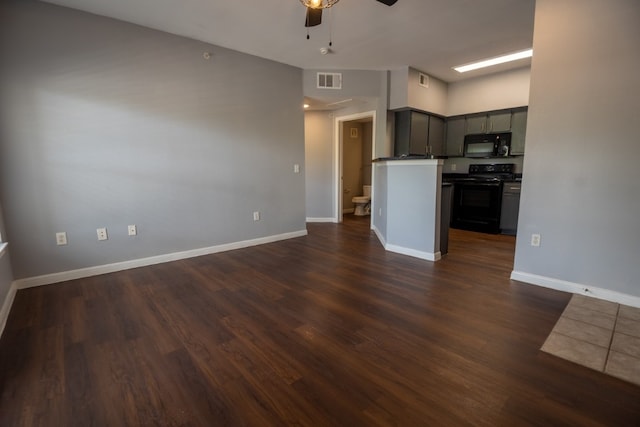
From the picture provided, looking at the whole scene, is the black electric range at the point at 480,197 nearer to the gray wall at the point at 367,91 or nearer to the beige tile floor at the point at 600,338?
the gray wall at the point at 367,91

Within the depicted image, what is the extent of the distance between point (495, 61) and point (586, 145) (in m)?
2.66

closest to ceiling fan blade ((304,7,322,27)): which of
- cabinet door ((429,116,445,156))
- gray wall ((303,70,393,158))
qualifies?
gray wall ((303,70,393,158))

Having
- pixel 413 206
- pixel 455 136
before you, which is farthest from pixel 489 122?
pixel 413 206

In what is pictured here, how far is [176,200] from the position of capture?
3.49m

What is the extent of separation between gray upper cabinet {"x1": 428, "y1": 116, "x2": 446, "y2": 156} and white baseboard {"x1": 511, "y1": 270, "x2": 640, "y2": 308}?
3133 mm

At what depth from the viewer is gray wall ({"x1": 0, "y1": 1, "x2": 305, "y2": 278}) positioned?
8.57 feet

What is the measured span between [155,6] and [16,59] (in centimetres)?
127

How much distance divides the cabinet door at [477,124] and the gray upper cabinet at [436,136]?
462 mm

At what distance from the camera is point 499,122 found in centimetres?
499

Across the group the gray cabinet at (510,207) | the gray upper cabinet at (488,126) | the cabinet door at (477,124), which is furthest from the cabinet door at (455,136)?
the gray cabinet at (510,207)

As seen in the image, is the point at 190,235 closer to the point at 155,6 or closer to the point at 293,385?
the point at 155,6

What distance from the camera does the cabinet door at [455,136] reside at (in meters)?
5.44

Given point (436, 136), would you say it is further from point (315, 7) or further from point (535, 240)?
point (315, 7)

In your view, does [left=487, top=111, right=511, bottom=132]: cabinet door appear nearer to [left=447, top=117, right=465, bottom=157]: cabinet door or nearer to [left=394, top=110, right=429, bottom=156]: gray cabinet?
[left=447, top=117, right=465, bottom=157]: cabinet door
